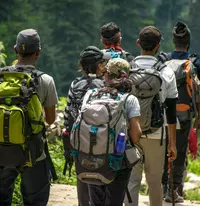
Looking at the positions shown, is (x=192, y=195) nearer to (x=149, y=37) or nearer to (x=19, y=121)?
(x=149, y=37)

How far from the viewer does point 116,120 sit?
13.3 ft

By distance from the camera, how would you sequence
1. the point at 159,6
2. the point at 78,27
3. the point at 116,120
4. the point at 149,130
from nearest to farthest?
the point at 116,120 < the point at 149,130 < the point at 78,27 < the point at 159,6

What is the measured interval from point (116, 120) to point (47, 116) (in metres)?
0.73

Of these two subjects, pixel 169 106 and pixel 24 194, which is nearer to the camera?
pixel 24 194

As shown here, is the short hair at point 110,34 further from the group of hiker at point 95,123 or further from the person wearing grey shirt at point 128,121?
the person wearing grey shirt at point 128,121

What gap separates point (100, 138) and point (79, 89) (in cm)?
98

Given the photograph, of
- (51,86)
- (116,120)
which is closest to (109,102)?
(116,120)

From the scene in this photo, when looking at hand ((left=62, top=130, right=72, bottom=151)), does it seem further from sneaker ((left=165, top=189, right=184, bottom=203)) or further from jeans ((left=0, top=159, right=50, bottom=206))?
sneaker ((left=165, top=189, right=184, bottom=203))

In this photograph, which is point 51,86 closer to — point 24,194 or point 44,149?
point 44,149

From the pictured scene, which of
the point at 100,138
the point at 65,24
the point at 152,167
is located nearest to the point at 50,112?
the point at 100,138

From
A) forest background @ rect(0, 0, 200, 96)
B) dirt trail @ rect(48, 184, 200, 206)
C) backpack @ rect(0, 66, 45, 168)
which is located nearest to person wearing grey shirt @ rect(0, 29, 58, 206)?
backpack @ rect(0, 66, 45, 168)

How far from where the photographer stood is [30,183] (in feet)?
14.3

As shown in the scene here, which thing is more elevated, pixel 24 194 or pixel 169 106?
pixel 169 106

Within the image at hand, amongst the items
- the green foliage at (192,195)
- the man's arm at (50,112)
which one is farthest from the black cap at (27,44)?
the green foliage at (192,195)
